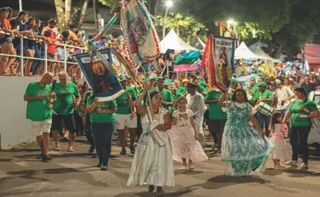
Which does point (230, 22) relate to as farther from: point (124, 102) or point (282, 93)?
point (124, 102)

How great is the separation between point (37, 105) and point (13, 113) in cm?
241

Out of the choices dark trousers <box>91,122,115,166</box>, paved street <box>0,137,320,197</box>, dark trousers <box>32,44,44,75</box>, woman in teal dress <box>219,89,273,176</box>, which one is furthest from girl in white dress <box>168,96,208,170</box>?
dark trousers <box>32,44,44,75</box>

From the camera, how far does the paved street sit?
8.54 metres

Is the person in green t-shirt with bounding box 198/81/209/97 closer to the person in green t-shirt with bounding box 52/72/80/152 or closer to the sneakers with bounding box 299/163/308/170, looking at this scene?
the person in green t-shirt with bounding box 52/72/80/152

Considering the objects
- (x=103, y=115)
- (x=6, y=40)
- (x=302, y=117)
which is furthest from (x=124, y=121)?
(x=302, y=117)

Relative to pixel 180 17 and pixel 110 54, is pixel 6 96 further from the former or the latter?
pixel 180 17

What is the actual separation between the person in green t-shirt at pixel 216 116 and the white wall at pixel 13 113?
4491mm

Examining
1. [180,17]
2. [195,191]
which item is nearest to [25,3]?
[180,17]

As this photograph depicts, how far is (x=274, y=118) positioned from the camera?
38.1 ft

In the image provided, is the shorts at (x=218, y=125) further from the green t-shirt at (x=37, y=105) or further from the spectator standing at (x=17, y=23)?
the spectator standing at (x=17, y=23)

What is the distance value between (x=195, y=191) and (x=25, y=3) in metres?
22.6

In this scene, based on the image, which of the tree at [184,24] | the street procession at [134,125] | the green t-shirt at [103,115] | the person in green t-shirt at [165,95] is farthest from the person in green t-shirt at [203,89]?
the tree at [184,24]

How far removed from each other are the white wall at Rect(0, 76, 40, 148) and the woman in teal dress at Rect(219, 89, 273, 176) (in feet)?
18.0

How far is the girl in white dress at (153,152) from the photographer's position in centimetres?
820
